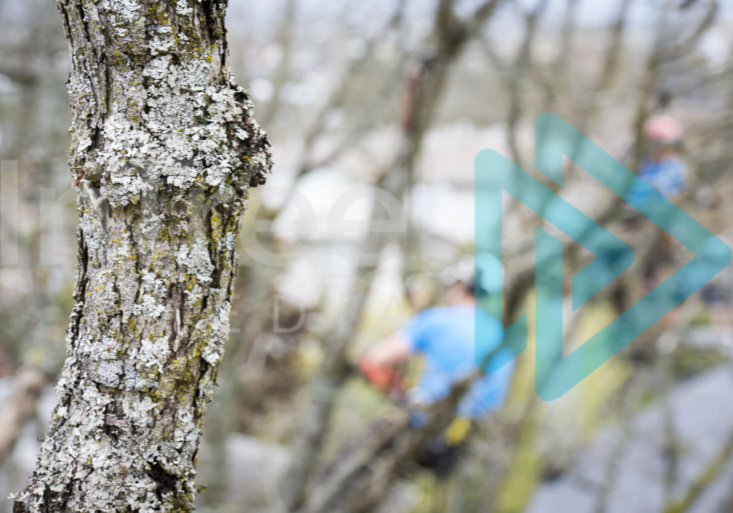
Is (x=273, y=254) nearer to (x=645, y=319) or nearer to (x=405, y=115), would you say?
(x=405, y=115)

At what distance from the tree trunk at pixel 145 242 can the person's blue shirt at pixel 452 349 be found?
6.98ft

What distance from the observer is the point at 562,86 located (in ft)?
13.8

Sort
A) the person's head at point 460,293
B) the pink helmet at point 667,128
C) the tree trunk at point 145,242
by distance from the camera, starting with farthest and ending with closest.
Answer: the pink helmet at point 667,128 < the person's head at point 460,293 < the tree trunk at point 145,242

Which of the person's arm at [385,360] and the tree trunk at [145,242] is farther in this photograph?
the person's arm at [385,360]

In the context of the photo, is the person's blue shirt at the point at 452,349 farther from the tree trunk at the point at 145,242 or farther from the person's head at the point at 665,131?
the tree trunk at the point at 145,242

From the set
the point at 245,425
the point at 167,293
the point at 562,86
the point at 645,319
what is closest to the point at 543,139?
the point at 562,86

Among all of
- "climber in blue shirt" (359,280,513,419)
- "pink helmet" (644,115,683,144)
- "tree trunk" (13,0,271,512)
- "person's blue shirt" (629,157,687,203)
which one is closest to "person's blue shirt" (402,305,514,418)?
"climber in blue shirt" (359,280,513,419)

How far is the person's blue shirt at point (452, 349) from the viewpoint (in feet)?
8.83

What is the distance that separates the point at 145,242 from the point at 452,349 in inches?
92.0

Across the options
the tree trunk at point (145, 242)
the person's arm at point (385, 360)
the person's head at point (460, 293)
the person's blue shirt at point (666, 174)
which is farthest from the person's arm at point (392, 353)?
the tree trunk at point (145, 242)

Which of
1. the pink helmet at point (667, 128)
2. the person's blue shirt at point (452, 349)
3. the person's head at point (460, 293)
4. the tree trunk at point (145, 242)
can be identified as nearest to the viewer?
the tree trunk at point (145, 242)

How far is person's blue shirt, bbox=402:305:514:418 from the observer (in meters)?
2.69

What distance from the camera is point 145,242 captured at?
0.61 m

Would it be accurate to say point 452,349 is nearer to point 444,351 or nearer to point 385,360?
point 444,351
